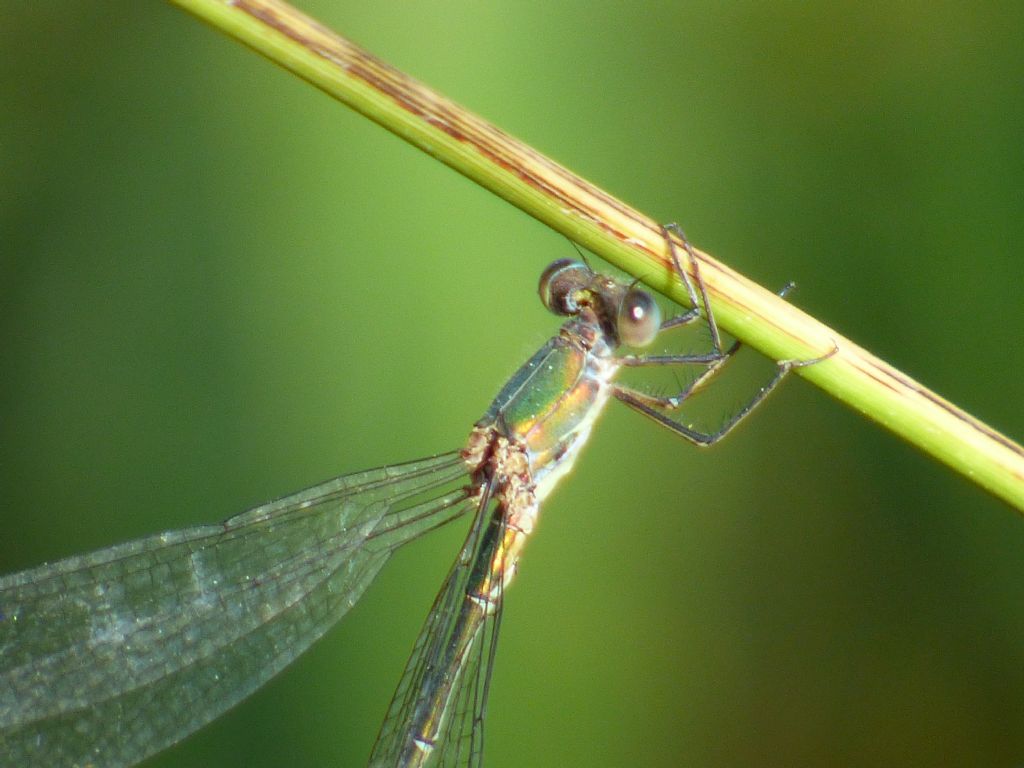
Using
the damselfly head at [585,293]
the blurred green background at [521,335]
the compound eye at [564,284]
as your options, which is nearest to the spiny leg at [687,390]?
the damselfly head at [585,293]

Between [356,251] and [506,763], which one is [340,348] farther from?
[506,763]

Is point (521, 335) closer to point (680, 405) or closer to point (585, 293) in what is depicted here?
point (585, 293)

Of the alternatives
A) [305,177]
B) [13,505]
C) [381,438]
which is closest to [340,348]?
[381,438]

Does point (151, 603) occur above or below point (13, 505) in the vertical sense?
below

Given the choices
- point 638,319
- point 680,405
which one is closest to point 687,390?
point 680,405

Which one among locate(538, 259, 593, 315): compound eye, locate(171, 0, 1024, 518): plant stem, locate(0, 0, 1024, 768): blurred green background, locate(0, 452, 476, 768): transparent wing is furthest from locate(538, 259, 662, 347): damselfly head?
locate(171, 0, 1024, 518): plant stem
